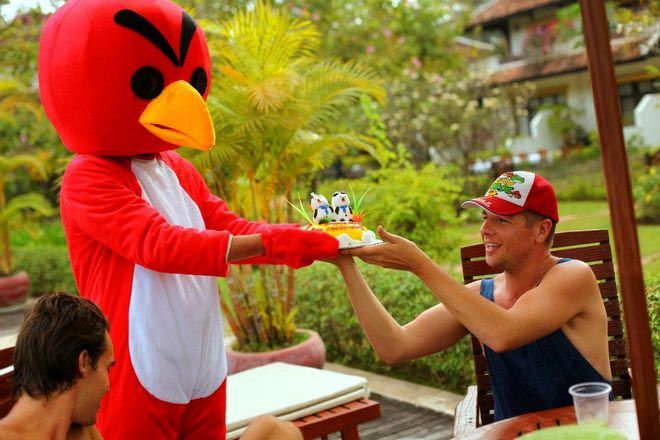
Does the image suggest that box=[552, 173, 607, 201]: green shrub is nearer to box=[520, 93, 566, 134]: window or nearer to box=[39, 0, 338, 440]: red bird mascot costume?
box=[520, 93, 566, 134]: window

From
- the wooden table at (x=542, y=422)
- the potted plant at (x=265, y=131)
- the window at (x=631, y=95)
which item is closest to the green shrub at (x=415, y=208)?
the potted plant at (x=265, y=131)

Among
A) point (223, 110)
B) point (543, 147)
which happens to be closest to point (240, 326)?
point (223, 110)

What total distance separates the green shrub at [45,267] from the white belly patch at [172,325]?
1012cm

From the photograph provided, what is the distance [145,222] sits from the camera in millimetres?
2557

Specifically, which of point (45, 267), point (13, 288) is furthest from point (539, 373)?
point (45, 267)

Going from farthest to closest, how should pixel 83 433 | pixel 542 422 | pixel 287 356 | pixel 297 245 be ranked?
pixel 287 356, pixel 297 245, pixel 542 422, pixel 83 433

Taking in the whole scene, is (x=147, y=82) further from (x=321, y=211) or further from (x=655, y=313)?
(x=655, y=313)

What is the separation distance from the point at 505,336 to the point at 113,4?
1.73 m

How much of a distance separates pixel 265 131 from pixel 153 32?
9.31 feet

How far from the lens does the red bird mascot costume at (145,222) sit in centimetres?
259

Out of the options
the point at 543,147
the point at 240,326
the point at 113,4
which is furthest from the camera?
the point at 543,147

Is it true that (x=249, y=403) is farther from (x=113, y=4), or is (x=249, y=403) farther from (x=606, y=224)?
(x=606, y=224)

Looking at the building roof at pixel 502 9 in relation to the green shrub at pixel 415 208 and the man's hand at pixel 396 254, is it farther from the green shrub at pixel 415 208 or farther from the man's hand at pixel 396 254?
the man's hand at pixel 396 254

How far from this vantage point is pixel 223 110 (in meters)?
5.53
